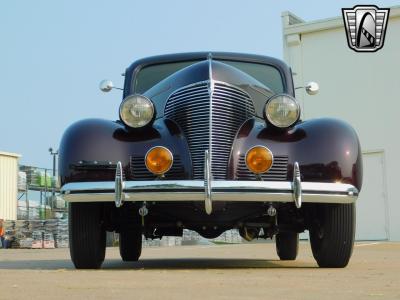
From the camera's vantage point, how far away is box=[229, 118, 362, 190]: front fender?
5.51 metres

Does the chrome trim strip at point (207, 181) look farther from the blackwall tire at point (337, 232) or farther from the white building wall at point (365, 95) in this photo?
the white building wall at point (365, 95)

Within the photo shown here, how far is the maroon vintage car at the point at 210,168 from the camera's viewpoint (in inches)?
208

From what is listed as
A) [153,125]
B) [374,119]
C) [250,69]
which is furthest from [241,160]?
[374,119]

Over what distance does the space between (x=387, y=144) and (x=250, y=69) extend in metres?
15.5

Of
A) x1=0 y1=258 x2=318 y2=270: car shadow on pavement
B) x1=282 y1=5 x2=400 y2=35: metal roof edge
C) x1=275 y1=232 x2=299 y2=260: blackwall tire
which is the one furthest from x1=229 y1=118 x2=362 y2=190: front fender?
x1=282 y1=5 x2=400 y2=35: metal roof edge

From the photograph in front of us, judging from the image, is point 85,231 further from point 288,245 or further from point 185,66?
point 288,245

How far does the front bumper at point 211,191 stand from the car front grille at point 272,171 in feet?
0.59

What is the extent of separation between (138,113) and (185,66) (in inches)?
72.5

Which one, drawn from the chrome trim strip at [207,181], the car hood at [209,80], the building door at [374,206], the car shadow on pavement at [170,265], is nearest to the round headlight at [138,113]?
the car hood at [209,80]

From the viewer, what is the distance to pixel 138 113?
5.63 metres

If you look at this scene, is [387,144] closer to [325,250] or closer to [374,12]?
[374,12]

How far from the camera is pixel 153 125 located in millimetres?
5812
